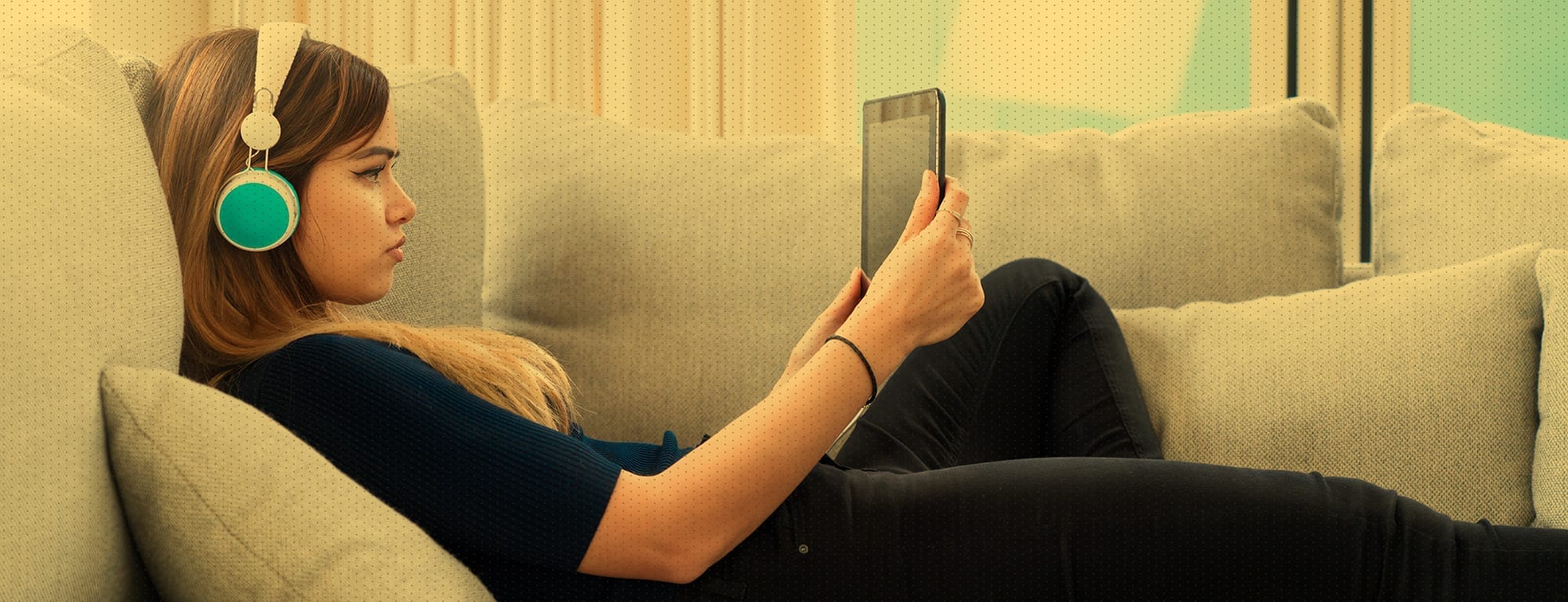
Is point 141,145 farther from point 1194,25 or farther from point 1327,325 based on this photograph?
point 1194,25

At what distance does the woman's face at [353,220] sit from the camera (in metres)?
0.99

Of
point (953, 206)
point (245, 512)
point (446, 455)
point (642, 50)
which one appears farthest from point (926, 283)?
point (642, 50)

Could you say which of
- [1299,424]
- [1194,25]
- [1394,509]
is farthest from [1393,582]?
[1194,25]

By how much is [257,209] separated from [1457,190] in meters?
1.25

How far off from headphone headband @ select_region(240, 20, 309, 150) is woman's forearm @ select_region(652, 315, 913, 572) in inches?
15.3

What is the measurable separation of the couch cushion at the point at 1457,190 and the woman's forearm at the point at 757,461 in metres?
0.87

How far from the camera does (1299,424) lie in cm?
124

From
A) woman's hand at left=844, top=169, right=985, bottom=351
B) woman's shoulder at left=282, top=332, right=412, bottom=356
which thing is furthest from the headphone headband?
woman's hand at left=844, top=169, right=985, bottom=351

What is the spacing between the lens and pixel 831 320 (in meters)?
1.11

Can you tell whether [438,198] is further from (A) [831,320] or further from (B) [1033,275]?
(B) [1033,275]

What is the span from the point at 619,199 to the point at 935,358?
0.41 metres

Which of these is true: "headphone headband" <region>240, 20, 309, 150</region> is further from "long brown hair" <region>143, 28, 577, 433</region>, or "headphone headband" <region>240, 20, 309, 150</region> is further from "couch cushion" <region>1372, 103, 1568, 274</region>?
"couch cushion" <region>1372, 103, 1568, 274</region>

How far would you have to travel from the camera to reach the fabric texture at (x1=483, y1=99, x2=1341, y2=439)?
1.40 meters

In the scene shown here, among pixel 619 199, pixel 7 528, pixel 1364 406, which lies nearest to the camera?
pixel 7 528
